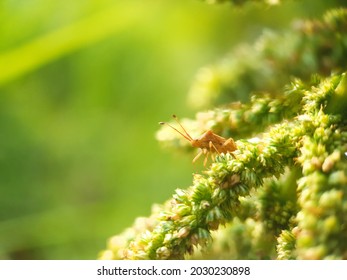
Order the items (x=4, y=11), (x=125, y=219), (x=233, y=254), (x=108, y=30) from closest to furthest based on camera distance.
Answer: (x=233, y=254)
(x=4, y=11)
(x=125, y=219)
(x=108, y=30)

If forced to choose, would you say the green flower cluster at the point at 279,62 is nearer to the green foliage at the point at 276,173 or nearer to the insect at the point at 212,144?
the green foliage at the point at 276,173

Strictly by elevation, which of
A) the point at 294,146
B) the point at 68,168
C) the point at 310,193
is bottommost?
the point at 310,193

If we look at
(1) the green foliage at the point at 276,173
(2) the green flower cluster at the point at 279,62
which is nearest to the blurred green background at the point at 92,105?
(2) the green flower cluster at the point at 279,62

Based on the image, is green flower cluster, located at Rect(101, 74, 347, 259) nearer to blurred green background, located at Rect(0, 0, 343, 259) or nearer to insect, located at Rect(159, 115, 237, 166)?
insect, located at Rect(159, 115, 237, 166)

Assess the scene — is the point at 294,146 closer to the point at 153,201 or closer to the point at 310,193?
the point at 310,193

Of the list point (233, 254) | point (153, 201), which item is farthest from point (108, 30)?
point (233, 254)

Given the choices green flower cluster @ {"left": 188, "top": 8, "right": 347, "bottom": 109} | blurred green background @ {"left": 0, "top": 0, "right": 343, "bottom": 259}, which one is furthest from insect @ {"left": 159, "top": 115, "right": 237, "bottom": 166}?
blurred green background @ {"left": 0, "top": 0, "right": 343, "bottom": 259}
